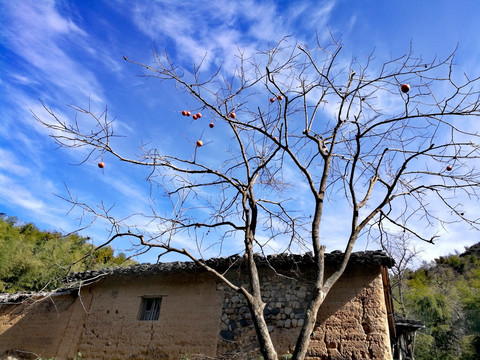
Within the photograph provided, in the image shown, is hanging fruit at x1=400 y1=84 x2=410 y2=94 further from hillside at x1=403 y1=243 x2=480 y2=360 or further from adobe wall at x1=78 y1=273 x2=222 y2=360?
hillside at x1=403 y1=243 x2=480 y2=360

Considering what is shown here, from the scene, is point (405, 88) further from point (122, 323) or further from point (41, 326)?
point (41, 326)

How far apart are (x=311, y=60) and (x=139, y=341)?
20.8 ft

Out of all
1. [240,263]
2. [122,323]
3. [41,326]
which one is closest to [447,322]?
[240,263]

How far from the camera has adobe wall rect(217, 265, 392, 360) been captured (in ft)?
19.2

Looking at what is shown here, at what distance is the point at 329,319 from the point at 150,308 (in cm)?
390

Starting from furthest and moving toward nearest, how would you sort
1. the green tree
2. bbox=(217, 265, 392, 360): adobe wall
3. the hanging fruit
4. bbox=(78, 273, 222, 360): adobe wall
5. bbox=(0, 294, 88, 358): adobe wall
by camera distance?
the green tree, bbox=(0, 294, 88, 358): adobe wall, bbox=(78, 273, 222, 360): adobe wall, bbox=(217, 265, 392, 360): adobe wall, the hanging fruit

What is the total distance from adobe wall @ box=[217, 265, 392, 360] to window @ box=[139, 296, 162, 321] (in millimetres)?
1660

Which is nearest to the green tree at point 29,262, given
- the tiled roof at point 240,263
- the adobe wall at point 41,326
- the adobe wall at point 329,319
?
the adobe wall at point 41,326

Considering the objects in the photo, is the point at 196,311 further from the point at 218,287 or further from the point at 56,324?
the point at 56,324

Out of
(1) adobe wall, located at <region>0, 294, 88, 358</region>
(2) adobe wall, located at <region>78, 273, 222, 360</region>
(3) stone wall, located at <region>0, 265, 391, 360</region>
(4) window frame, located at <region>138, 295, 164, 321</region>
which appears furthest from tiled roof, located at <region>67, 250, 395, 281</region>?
(1) adobe wall, located at <region>0, 294, 88, 358</region>

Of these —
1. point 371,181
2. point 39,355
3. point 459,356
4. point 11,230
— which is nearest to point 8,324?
point 39,355

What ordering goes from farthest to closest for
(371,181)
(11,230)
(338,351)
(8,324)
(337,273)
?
(11,230) < (8,324) < (338,351) < (371,181) < (337,273)

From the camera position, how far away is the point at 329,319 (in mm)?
6160

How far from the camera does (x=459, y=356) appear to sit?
55.0ft
